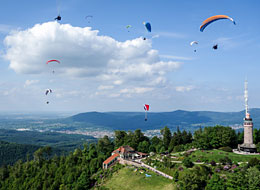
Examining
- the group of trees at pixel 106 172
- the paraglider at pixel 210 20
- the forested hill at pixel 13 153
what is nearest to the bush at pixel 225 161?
the group of trees at pixel 106 172

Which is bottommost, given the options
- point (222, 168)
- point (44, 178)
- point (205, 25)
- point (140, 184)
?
point (44, 178)

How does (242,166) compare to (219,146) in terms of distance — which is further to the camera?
(219,146)

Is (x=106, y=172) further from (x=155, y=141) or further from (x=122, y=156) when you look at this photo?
(x=155, y=141)

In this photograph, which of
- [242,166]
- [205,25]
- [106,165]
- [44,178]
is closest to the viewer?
[205,25]

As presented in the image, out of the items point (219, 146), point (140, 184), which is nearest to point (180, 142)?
point (219, 146)

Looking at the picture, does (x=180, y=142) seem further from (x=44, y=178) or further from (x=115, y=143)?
(x=44, y=178)

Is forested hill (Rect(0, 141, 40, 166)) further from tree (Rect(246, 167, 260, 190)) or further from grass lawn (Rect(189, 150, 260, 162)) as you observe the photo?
tree (Rect(246, 167, 260, 190))

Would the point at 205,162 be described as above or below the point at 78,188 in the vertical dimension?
above
